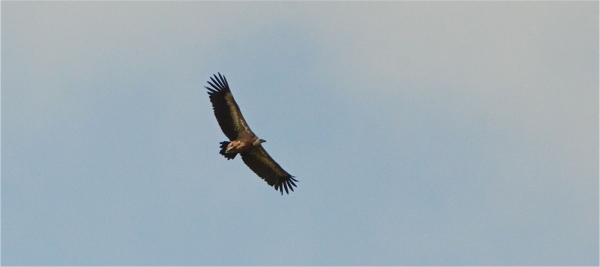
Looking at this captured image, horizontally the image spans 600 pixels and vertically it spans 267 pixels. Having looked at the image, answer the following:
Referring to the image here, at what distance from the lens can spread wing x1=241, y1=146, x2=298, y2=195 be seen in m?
45.8

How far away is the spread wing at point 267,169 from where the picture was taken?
4575 cm

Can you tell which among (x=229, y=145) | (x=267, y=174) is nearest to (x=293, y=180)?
(x=267, y=174)

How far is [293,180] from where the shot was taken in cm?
4678

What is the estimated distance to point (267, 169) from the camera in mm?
46406

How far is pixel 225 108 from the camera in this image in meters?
44.3

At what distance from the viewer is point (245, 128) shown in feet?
145

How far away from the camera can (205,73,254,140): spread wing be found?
145 feet

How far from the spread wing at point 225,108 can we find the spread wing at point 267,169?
152cm

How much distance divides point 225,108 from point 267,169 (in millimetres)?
3545

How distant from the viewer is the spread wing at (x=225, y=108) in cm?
4422

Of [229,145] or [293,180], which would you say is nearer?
[229,145]

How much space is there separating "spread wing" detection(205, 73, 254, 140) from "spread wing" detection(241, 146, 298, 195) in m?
1.52

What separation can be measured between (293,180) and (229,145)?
401 centimetres

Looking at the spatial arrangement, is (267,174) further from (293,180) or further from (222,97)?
(222,97)
